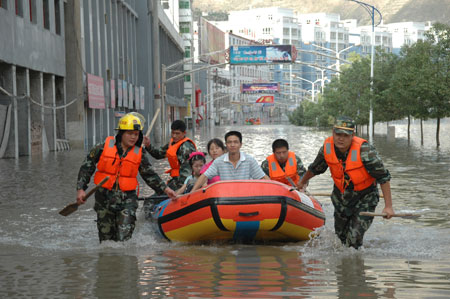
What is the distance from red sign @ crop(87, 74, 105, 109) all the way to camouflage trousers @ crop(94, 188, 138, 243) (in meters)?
29.5

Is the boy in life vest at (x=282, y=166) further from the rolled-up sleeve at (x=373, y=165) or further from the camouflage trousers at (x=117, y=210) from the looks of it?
the rolled-up sleeve at (x=373, y=165)

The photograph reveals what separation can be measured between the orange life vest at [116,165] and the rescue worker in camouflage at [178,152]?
7.97 ft

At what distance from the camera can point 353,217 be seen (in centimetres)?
864

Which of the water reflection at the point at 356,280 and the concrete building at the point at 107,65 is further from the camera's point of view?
the concrete building at the point at 107,65

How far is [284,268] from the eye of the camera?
8.09 meters

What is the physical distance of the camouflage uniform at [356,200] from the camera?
8273 mm

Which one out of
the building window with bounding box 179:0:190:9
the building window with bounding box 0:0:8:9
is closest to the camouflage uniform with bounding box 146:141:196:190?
the building window with bounding box 0:0:8:9

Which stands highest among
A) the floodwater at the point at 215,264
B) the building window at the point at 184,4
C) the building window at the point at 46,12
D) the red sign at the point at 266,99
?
the building window at the point at 184,4

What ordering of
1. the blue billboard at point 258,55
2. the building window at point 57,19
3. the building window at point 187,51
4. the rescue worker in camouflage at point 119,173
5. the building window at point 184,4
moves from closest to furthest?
the rescue worker in camouflage at point 119,173, the building window at point 57,19, the blue billboard at point 258,55, the building window at point 184,4, the building window at point 187,51

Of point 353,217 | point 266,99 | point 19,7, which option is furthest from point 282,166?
point 266,99

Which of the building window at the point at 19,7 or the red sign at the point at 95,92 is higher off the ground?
the building window at the point at 19,7

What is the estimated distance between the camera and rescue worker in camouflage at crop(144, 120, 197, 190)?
38.3 feet

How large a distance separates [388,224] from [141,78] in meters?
49.8

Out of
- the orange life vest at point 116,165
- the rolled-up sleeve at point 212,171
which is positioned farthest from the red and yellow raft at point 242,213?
the orange life vest at point 116,165
